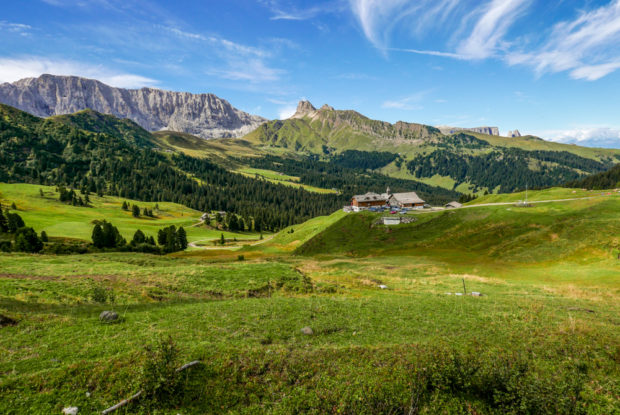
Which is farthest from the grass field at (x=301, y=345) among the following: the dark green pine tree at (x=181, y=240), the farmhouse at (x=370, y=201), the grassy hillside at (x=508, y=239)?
the farmhouse at (x=370, y=201)

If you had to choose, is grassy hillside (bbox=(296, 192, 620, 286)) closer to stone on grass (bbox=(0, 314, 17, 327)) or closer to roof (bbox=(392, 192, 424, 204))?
roof (bbox=(392, 192, 424, 204))

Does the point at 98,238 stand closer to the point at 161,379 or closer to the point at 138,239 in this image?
the point at 138,239

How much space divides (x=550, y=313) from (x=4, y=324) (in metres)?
39.9

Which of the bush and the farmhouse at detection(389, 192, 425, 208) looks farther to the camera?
the farmhouse at detection(389, 192, 425, 208)

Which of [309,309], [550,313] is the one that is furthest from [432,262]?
[309,309]

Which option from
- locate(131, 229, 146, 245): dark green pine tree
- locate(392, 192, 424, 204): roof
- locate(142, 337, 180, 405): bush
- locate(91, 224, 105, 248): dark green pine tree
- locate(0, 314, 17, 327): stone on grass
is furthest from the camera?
locate(392, 192, 424, 204): roof

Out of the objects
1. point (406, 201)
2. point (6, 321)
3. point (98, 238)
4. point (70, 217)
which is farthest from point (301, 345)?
point (70, 217)

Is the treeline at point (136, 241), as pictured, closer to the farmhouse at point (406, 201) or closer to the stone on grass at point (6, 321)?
the stone on grass at point (6, 321)

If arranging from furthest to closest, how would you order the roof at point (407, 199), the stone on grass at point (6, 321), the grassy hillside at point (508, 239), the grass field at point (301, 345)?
the roof at point (407, 199) → the grassy hillside at point (508, 239) → the stone on grass at point (6, 321) → the grass field at point (301, 345)

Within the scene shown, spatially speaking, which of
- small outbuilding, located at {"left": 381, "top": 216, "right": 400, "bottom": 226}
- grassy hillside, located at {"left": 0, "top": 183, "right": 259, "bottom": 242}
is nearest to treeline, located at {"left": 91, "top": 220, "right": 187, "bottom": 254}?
grassy hillside, located at {"left": 0, "top": 183, "right": 259, "bottom": 242}

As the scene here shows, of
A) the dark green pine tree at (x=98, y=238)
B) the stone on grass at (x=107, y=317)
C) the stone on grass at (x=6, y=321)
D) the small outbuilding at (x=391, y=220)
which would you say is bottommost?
the dark green pine tree at (x=98, y=238)

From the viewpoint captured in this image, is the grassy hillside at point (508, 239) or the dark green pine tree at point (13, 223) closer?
the grassy hillside at point (508, 239)

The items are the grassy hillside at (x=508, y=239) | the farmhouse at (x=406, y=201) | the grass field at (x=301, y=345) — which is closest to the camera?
the grass field at (x=301, y=345)

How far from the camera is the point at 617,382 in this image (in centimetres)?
1350
